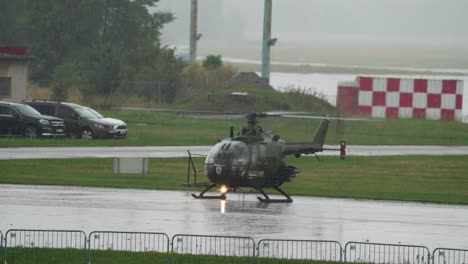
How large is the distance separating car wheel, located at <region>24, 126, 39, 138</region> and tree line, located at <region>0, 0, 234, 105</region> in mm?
18850

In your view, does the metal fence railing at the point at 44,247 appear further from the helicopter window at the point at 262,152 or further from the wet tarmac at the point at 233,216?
the helicopter window at the point at 262,152

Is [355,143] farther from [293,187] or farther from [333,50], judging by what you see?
[333,50]

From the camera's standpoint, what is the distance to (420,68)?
83.7 metres

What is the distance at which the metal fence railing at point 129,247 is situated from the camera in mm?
20219

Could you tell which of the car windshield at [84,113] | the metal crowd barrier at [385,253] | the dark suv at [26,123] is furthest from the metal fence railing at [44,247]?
the car windshield at [84,113]

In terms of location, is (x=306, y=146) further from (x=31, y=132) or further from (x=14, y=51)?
(x=14, y=51)

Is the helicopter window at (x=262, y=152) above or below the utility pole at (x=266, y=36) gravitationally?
below

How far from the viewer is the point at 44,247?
21.2 m

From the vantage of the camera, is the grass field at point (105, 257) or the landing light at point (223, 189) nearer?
the grass field at point (105, 257)

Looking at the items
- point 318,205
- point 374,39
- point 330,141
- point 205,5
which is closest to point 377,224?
Result: point 318,205

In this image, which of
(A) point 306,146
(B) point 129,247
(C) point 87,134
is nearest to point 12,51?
(C) point 87,134

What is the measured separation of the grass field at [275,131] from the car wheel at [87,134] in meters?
1.03

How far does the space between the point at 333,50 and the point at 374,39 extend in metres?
4.13

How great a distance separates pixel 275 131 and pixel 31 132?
10244 mm
